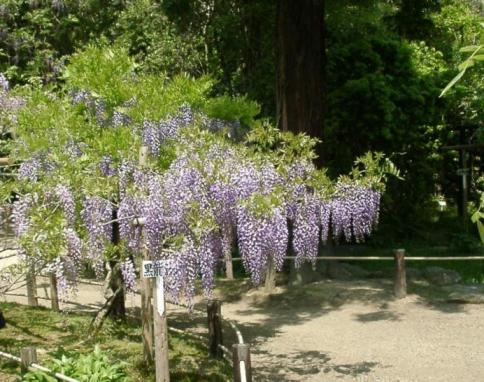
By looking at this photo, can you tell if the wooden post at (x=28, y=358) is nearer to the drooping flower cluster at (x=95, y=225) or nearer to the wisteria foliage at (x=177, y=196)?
the wisteria foliage at (x=177, y=196)

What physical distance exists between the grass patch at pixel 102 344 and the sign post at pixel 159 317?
79 centimetres

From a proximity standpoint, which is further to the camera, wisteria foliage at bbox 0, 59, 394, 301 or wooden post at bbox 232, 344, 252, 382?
wisteria foliage at bbox 0, 59, 394, 301

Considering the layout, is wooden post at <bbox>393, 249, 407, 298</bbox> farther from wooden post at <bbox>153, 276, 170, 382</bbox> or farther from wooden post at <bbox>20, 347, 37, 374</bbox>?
wooden post at <bbox>20, 347, 37, 374</bbox>

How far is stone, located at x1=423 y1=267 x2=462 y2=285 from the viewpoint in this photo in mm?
11188

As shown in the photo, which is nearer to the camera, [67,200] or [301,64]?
[67,200]

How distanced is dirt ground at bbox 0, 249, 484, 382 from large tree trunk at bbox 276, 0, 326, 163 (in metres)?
2.61

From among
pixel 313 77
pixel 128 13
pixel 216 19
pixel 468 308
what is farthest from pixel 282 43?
pixel 128 13

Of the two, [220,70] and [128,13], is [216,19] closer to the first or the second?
[220,70]

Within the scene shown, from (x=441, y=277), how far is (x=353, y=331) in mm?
3113

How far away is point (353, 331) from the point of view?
8.77 m

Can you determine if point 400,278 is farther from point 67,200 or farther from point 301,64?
point 67,200

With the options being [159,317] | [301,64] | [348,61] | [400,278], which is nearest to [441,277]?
[400,278]

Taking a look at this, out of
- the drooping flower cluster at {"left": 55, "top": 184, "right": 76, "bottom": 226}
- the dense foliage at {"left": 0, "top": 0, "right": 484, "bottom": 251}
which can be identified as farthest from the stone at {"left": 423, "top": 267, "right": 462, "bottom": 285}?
the drooping flower cluster at {"left": 55, "top": 184, "right": 76, "bottom": 226}

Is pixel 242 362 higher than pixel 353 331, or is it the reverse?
pixel 242 362
